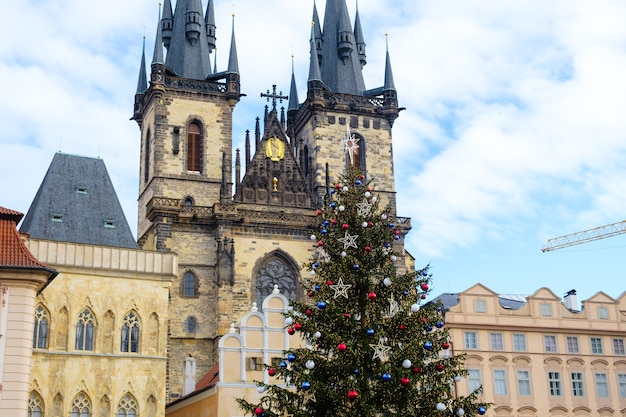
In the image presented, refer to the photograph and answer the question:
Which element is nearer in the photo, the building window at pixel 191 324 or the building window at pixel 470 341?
the building window at pixel 470 341

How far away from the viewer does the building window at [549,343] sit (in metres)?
38.4

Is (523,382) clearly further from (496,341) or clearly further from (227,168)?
(227,168)

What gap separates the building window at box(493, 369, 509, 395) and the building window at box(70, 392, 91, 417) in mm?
16454

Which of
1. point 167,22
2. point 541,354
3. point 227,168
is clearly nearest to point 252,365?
point 541,354

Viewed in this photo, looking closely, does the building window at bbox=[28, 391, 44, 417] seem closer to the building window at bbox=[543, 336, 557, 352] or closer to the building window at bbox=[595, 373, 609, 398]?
the building window at bbox=[543, 336, 557, 352]

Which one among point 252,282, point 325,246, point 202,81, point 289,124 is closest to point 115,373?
point 325,246

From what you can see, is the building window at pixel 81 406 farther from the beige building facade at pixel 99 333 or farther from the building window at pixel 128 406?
the building window at pixel 128 406

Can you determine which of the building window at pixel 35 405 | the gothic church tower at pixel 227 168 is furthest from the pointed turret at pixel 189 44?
the building window at pixel 35 405

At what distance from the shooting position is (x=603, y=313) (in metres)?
39.8

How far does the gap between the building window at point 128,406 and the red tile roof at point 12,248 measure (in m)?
7.26

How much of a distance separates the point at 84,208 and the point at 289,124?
86.1 feet

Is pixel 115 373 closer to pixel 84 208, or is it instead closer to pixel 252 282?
pixel 84 208

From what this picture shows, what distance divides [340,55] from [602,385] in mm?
27058

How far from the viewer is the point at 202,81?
51594 mm
